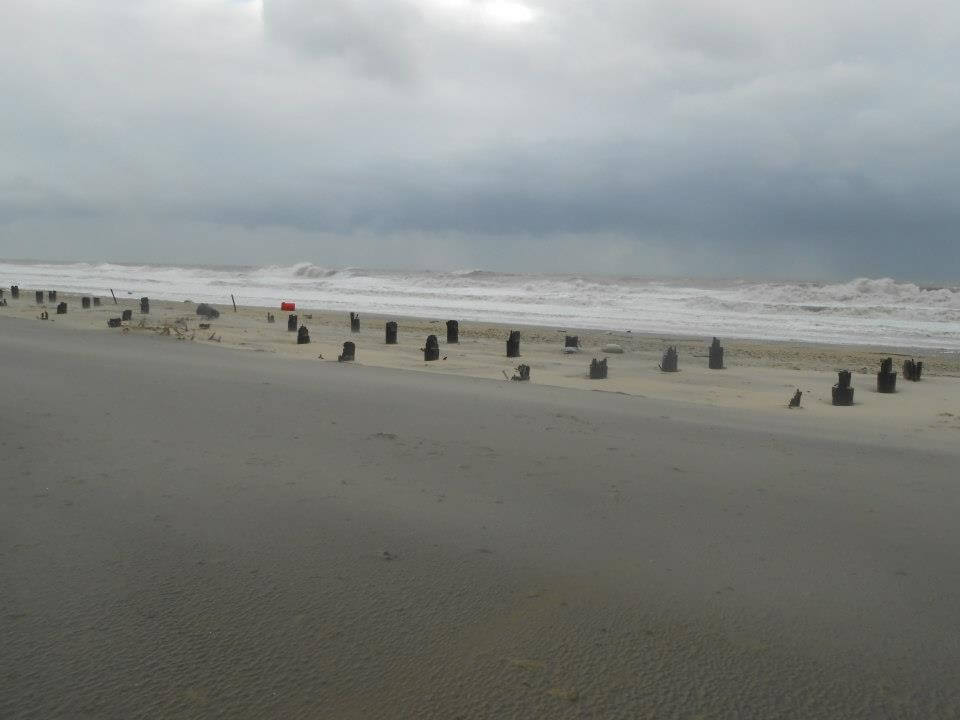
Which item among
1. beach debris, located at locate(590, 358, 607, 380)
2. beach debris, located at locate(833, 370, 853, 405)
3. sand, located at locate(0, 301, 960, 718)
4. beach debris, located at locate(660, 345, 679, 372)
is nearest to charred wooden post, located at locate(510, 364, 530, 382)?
beach debris, located at locate(590, 358, 607, 380)

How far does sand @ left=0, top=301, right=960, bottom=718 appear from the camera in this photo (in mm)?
2193

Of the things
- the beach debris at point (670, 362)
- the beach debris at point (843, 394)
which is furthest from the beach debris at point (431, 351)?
the beach debris at point (843, 394)

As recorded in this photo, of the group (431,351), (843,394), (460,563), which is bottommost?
(460,563)

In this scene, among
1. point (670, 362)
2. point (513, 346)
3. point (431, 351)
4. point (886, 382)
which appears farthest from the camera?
point (513, 346)

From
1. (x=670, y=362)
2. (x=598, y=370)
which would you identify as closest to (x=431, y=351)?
(x=598, y=370)

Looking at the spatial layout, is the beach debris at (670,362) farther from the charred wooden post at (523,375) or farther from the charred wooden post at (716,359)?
the charred wooden post at (523,375)

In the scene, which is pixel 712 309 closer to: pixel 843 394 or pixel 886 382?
pixel 886 382

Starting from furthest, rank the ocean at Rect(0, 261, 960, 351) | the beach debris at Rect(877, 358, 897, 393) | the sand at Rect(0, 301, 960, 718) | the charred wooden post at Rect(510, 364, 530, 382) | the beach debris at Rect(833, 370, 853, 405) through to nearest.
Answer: the ocean at Rect(0, 261, 960, 351) → the beach debris at Rect(877, 358, 897, 393) → the charred wooden post at Rect(510, 364, 530, 382) → the beach debris at Rect(833, 370, 853, 405) → the sand at Rect(0, 301, 960, 718)

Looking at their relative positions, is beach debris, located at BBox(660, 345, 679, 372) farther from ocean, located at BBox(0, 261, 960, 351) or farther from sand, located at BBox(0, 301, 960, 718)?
ocean, located at BBox(0, 261, 960, 351)

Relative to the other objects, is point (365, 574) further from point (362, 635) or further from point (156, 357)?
point (156, 357)

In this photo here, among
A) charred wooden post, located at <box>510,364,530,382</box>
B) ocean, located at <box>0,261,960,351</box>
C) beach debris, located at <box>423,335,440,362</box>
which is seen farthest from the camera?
ocean, located at <box>0,261,960,351</box>

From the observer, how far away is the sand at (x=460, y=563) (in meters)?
2.19

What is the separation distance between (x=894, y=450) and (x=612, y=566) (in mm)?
3254

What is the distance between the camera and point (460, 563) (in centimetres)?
301
